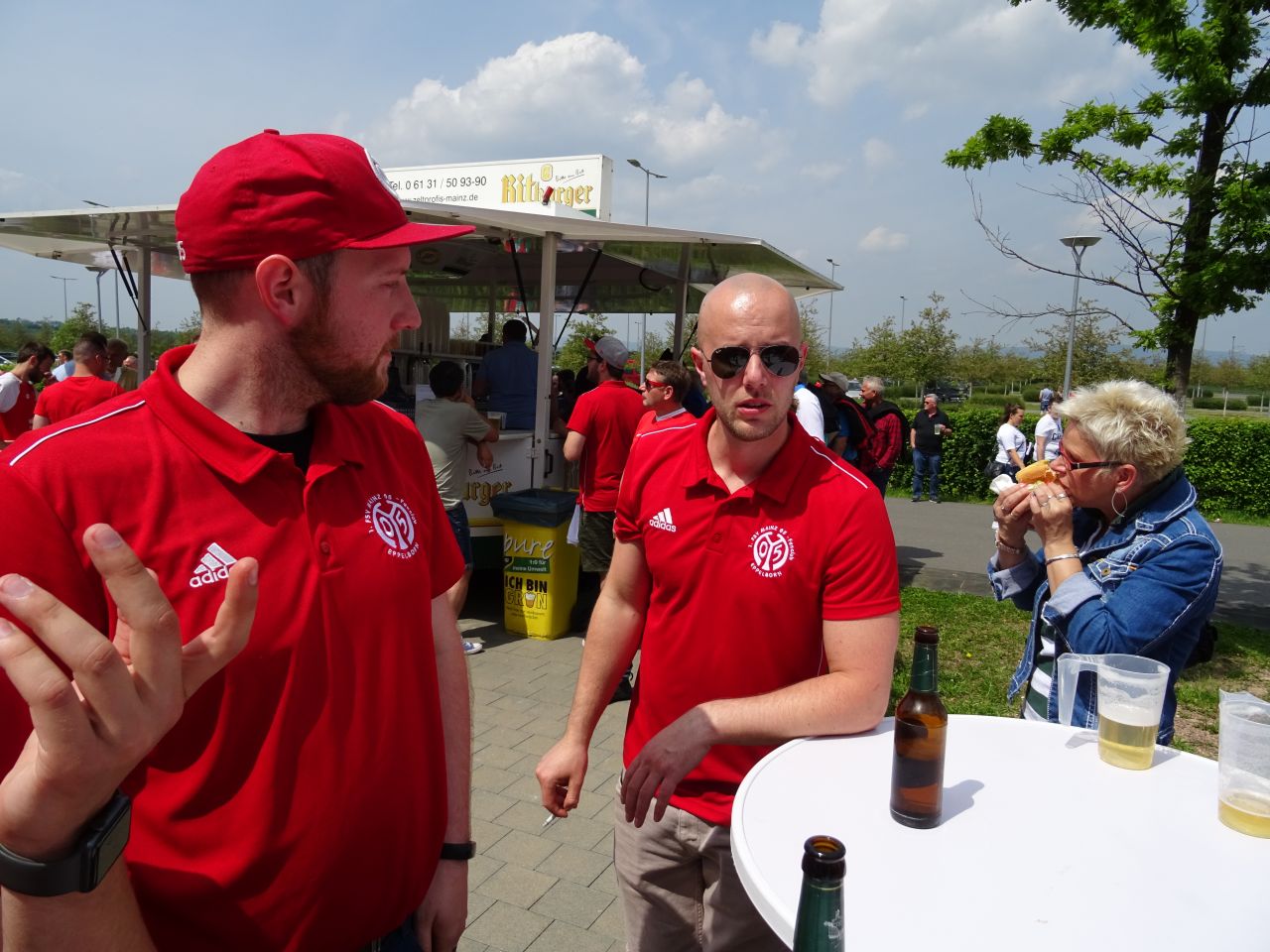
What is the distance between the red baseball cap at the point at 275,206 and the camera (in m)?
1.36

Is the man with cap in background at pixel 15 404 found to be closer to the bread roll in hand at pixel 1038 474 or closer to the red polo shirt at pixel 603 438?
the red polo shirt at pixel 603 438

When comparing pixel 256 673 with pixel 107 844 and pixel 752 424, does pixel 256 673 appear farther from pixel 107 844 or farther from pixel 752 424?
pixel 752 424

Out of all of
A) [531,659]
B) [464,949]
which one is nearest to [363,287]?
[464,949]

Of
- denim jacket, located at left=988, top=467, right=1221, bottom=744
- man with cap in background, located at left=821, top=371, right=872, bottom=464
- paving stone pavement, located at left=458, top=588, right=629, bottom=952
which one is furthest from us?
man with cap in background, located at left=821, top=371, right=872, bottom=464

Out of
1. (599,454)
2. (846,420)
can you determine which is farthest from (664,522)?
(846,420)

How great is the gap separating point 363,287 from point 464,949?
8.34ft

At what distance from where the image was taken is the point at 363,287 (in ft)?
4.78

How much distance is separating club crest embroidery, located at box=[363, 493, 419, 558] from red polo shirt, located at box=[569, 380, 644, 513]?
457 centimetres

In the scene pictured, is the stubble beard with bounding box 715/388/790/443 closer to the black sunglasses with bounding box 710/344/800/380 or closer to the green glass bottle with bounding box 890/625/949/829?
the black sunglasses with bounding box 710/344/800/380

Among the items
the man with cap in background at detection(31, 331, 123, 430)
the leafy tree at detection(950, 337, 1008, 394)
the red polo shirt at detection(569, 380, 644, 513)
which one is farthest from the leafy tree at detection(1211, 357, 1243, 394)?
the man with cap in background at detection(31, 331, 123, 430)

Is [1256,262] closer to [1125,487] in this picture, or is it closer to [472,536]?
[1125,487]

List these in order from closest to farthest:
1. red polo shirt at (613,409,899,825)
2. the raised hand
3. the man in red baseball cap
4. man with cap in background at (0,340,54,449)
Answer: the raised hand < the man in red baseball cap < red polo shirt at (613,409,899,825) < man with cap in background at (0,340,54,449)

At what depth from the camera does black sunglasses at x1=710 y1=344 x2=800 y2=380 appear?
6.94ft

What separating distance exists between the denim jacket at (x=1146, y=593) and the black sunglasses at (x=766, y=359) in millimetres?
Answer: 1060
